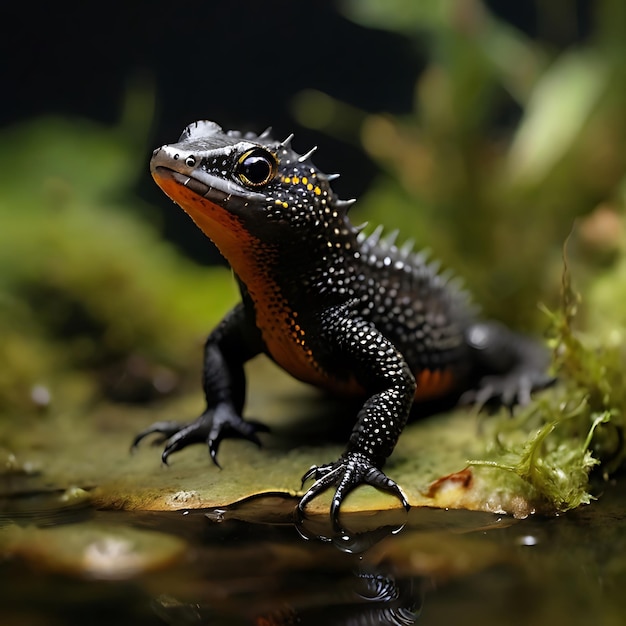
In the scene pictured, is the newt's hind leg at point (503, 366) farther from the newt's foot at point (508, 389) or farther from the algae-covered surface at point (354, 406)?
the algae-covered surface at point (354, 406)

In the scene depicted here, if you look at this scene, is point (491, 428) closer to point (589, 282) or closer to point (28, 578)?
point (589, 282)

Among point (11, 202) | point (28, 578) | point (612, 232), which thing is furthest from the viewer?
point (11, 202)

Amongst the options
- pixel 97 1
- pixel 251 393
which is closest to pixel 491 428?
pixel 251 393

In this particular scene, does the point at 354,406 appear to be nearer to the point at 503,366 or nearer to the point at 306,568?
the point at 503,366

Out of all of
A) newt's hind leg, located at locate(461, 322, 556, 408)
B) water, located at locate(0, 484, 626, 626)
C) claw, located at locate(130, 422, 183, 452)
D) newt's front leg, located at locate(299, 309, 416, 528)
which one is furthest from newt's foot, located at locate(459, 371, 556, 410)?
claw, located at locate(130, 422, 183, 452)

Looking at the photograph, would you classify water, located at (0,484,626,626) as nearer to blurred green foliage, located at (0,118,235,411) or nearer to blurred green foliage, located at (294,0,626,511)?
blurred green foliage, located at (0,118,235,411)
